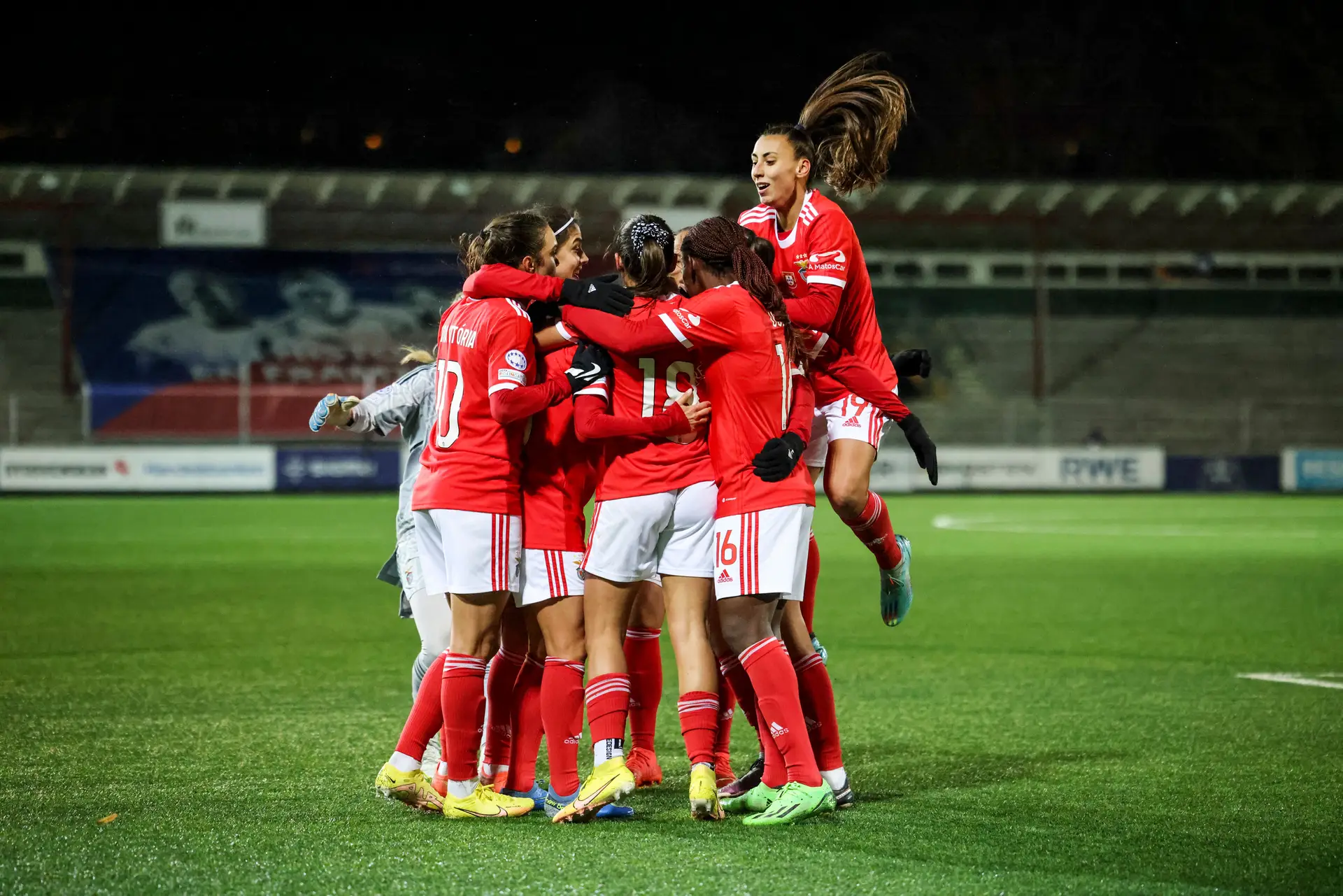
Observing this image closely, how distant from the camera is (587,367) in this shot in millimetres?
4992

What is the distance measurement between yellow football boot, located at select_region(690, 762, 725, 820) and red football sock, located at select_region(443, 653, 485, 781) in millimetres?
763

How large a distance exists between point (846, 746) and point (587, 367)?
103 inches

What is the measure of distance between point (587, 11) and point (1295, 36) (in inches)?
658

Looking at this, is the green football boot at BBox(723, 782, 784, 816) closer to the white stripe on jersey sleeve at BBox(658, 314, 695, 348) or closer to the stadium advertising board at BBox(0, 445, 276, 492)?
the white stripe on jersey sleeve at BBox(658, 314, 695, 348)

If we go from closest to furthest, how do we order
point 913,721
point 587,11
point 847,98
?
1. point 847,98
2. point 913,721
3. point 587,11

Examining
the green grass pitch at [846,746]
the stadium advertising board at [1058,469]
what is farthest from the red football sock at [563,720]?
the stadium advertising board at [1058,469]

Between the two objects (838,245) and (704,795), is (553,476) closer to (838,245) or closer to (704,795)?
(704,795)

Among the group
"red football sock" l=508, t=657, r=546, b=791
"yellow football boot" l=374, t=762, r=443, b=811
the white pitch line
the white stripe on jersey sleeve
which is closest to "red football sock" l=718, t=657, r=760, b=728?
"red football sock" l=508, t=657, r=546, b=791

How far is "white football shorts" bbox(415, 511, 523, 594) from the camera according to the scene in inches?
197

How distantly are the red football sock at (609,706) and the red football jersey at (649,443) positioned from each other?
2.09ft

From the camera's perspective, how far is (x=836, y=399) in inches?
233

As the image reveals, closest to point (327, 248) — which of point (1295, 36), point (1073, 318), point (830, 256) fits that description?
point (1073, 318)

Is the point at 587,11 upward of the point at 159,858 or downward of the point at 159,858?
upward

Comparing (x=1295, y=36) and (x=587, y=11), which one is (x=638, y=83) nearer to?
(x=587, y=11)
